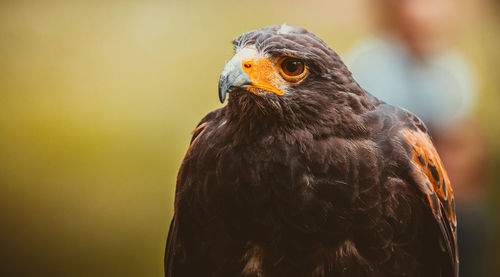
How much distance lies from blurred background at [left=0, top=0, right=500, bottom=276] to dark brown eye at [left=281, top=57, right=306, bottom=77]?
153 cm

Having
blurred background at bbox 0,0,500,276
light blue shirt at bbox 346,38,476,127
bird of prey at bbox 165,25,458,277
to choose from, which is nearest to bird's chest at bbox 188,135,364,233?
bird of prey at bbox 165,25,458,277

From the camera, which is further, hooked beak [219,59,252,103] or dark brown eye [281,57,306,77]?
dark brown eye [281,57,306,77]

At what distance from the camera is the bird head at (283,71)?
162 centimetres

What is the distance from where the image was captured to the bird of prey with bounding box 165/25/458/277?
1.68 metres

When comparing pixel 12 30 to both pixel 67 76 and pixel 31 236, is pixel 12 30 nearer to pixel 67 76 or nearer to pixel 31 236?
pixel 67 76

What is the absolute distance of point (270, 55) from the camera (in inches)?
64.7

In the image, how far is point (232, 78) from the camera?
1.56 meters

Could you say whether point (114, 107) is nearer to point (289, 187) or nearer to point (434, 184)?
point (289, 187)

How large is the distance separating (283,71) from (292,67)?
3cm

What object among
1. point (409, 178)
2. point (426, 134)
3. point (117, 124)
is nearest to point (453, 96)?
point (426, 134)

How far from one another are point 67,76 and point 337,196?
2.43m

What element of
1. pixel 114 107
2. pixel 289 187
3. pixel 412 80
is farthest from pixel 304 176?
pixel 114 107

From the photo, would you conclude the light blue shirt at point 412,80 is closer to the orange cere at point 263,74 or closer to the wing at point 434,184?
the wing at point 434,184

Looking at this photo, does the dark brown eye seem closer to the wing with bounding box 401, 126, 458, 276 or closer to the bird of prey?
the bird of prey
